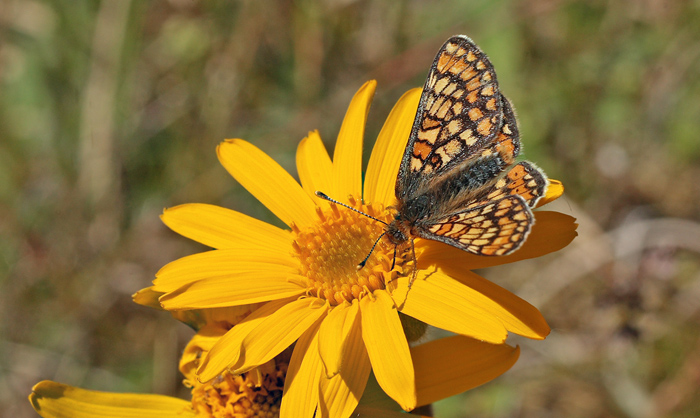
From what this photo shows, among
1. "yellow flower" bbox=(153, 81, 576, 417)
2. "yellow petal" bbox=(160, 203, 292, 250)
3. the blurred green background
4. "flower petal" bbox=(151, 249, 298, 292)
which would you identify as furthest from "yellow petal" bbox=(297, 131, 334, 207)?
the blurred green background

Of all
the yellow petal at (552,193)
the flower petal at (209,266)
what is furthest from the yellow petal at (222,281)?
the yellow petal at (552,193)

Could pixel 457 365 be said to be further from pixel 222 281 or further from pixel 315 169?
pixel 315 169

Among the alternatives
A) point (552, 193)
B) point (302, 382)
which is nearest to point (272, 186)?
point (302, 382)

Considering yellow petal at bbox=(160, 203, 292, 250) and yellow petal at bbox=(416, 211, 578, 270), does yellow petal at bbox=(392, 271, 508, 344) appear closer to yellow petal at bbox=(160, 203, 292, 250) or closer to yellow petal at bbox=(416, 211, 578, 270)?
yellow petal at bbox=(416, 211, 578, 270)

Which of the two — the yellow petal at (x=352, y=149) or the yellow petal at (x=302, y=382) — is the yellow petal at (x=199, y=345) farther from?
the yellow petal at (x=352, y=149)

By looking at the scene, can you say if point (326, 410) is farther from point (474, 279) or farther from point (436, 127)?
point (436, 127)

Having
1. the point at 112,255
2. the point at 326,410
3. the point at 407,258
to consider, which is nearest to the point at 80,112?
the point at 112,255


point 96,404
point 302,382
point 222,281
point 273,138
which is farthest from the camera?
point 273,138
